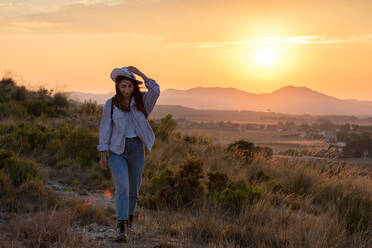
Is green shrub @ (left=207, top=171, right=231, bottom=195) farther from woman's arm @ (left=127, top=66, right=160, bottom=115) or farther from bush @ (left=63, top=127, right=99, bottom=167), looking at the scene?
bush @ (left=63, top=127, right=99, bottom=167)

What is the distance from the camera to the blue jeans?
449cm

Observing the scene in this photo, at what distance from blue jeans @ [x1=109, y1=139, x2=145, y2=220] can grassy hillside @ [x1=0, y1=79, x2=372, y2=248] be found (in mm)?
511

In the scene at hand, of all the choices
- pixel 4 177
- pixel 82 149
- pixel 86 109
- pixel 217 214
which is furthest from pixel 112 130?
pixel 86 109

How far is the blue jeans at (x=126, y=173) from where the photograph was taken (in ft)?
14.7

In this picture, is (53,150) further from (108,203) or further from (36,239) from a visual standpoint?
(36,239)

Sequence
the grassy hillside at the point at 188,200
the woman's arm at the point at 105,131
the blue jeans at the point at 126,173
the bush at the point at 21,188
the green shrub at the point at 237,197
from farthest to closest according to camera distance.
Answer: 1. the green shrub at the point at 237,197
2. the bush at the point at 21,188
3. the grassy hillside at the point at 188,200
4. the woman's arm at the point at 105,131
5. the blue jeans at the point at 126,173

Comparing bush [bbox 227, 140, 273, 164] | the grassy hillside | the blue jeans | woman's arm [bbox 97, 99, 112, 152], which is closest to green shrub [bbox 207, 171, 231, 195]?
the grassy hillside

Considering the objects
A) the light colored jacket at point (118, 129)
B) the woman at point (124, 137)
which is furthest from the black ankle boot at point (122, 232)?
the light colored jacket at point (118, 129)

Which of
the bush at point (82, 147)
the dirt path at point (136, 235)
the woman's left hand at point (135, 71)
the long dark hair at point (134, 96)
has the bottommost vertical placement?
the dirt path at point (136, 235)

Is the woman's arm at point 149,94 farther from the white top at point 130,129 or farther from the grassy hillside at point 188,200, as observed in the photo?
the grassy hillside at point 188,200

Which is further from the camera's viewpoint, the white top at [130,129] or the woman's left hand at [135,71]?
the woman's left hand at [135,71]

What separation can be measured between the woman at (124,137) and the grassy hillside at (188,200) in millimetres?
660

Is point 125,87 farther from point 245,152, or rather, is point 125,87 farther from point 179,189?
point 245,152

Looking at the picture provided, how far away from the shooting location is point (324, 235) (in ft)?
14.8
